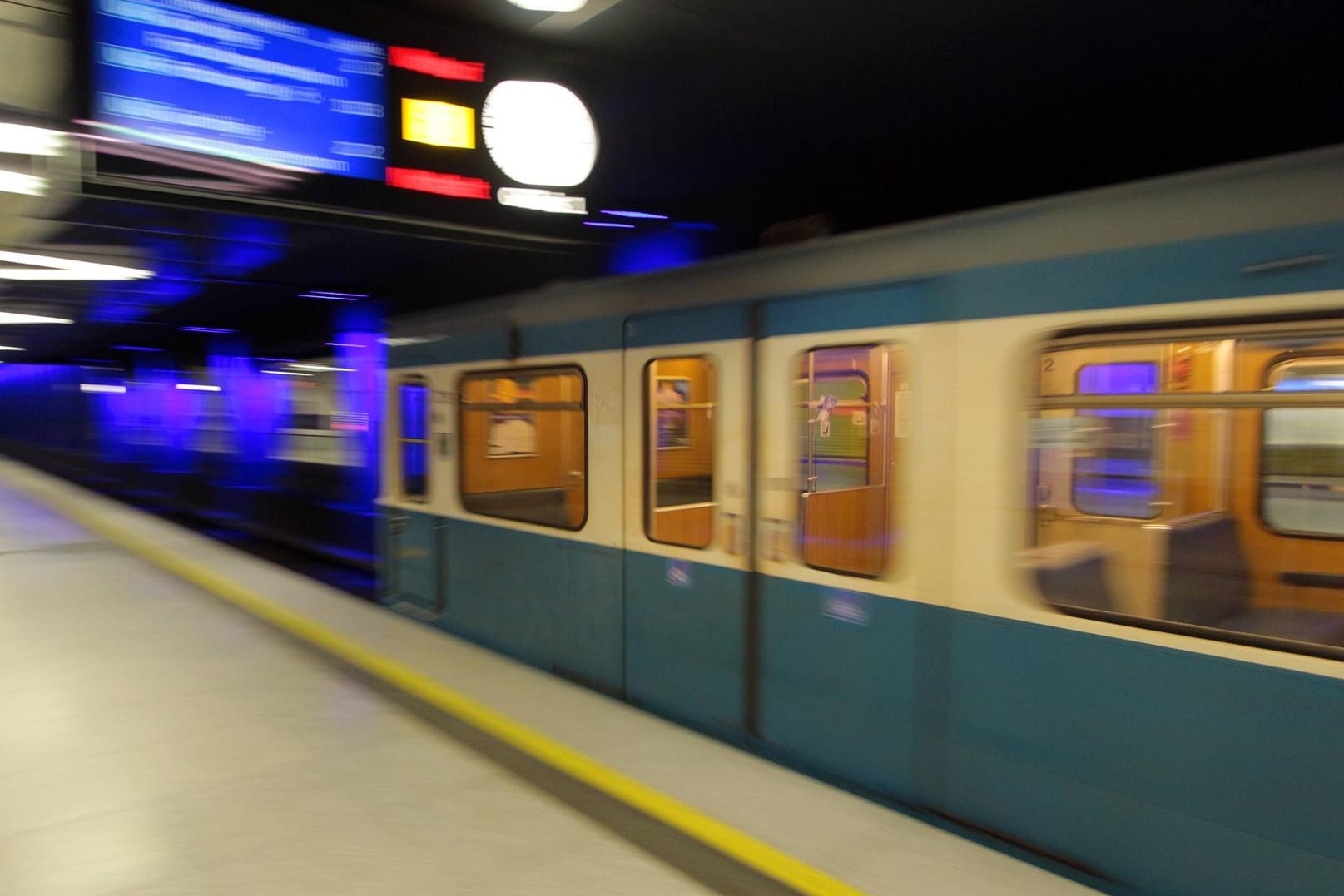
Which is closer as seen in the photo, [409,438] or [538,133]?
[538,133]

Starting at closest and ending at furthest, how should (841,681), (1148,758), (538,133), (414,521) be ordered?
1. (1148,758)
2. (841,681)
3. (538,133)
4. (414,521)

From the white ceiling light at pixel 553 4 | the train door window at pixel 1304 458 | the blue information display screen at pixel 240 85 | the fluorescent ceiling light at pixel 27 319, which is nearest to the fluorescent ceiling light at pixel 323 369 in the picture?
the fluorescent ceiling light at pixel 27 319

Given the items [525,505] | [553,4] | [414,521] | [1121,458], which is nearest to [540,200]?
[553,4]

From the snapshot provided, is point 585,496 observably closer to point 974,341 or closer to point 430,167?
point 430,167

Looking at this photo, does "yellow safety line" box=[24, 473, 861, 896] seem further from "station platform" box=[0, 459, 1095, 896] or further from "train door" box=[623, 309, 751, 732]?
"train door" box=[623, 309, 751, 732]

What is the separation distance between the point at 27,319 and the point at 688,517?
42.6 ft

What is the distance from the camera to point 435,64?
4586mm

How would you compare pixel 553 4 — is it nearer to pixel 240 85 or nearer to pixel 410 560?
pixel 240 85

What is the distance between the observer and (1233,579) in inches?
135

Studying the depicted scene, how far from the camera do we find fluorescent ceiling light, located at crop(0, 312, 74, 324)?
1232cm

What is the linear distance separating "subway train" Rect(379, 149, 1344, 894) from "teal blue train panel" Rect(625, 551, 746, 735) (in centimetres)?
2

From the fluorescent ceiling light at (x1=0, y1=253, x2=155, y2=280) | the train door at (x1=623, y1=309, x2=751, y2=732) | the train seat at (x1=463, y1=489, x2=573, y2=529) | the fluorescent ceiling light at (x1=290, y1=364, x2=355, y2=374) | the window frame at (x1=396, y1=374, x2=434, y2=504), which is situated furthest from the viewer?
the fluorescent ceiling light at (x1=290, y1=364, x2=355, y2=374)

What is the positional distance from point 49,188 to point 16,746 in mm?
2722

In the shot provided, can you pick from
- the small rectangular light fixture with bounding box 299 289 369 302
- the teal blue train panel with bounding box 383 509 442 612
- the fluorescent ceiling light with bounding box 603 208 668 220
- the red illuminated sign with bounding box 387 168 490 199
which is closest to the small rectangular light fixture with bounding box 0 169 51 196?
the red illuminated sign with bounding box 387 168 490 199
